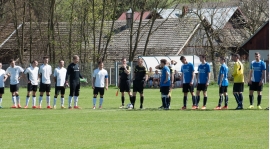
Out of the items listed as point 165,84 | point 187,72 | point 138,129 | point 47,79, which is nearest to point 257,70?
point 187,72

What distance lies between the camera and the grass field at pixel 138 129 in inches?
577

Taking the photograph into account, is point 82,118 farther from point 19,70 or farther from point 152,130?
point 19,70

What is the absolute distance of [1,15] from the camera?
59.1m

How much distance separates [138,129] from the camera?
1788cm

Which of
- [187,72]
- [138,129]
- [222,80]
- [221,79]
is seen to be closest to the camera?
[138,129]

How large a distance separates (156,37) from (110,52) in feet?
16.4


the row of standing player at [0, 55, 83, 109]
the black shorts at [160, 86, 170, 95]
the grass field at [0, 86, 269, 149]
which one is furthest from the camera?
the row of standing player at [0, 55, 83, 109]

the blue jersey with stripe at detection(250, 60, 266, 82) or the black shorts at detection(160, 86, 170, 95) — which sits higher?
the blue jersey with stripe at detection(250, 60, 266, 82)

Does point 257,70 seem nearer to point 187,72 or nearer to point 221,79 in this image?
point 221,79

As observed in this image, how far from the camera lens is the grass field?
1466 centimetres

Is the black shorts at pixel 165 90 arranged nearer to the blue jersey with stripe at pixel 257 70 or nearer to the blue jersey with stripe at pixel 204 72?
the blue jersey with stripe at pixel 204 72

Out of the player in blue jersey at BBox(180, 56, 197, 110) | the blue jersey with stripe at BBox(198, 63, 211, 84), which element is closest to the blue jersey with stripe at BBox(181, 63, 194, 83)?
the player in blue jersey at BBox(180, 56, 197, 110)

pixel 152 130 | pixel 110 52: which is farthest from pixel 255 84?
pixel 110 52

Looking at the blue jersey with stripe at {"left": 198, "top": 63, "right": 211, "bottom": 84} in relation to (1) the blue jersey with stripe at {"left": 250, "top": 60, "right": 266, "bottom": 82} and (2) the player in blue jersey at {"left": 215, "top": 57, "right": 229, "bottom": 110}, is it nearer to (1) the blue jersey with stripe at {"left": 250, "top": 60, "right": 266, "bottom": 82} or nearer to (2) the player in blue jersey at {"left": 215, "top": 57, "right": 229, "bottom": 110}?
(2) the player in blue jersey at {"left": 215, "top": 57, "right": 229, "bottom": 110}
